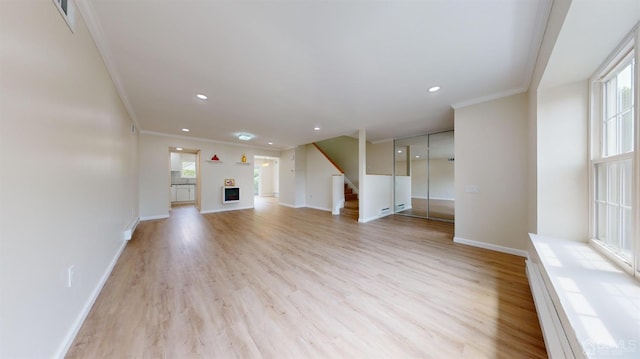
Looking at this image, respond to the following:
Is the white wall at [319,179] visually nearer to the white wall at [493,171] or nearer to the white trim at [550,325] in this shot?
the white wall at [493,171]

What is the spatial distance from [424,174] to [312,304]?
829 centimetres

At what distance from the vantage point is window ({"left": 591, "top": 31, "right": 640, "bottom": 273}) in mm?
1490

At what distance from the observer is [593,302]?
46.1 inches

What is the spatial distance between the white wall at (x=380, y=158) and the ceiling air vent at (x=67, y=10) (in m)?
6.77

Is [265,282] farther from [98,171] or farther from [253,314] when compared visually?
[98,171]

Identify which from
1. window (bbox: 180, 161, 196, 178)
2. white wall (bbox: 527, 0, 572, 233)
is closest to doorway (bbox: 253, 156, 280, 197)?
window (bbox: 180, 161, 196, 178)

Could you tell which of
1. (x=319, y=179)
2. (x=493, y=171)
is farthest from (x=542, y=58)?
(x=319, y=179)

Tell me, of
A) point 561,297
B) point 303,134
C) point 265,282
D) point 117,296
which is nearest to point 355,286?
point 265,282

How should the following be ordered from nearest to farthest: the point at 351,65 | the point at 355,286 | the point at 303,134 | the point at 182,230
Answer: the point at 355,286
the point at 351,65
the point at 182,230
the point at 303,134

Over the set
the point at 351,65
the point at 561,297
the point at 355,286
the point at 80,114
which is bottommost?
the point at 355,286

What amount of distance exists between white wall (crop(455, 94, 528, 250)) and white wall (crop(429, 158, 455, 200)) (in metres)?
5.58

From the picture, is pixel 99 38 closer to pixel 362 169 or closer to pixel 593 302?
pixel 593 302

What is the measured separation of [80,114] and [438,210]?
26.0 ft

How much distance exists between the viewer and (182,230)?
14.9ft
